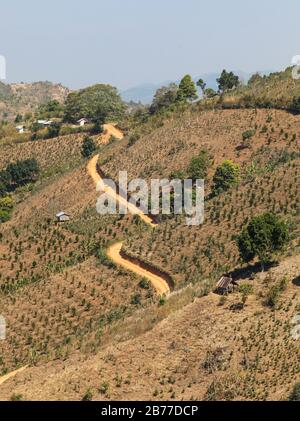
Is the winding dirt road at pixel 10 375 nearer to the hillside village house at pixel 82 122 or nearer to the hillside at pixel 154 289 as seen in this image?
the hillside at pixel 154 289

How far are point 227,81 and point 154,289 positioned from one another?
2727 inches

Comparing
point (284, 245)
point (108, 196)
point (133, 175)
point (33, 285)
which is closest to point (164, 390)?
point (284, 245)

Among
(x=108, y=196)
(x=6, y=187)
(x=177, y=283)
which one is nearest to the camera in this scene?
(x=177, y=283)

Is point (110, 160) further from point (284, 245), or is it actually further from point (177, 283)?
point (284, 245)

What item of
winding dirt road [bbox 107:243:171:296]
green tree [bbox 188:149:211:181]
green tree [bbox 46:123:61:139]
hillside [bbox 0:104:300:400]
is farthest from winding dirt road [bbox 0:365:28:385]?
green tree [bbox 46:123:61:139]

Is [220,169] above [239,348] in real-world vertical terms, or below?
above

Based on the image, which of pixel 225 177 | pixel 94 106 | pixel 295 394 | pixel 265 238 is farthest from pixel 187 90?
pixel 295 394

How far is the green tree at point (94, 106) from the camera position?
117m

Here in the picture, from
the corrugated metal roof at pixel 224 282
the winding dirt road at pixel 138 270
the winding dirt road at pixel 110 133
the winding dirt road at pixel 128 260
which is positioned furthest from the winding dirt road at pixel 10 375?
the winding dirt road at pixel 110 133

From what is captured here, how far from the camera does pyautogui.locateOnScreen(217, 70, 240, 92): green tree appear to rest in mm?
112875

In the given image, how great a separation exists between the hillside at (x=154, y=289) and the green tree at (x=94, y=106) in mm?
25561

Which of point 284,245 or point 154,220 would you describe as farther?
point 154,220

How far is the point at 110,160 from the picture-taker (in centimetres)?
8900

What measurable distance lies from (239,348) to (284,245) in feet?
37.5
